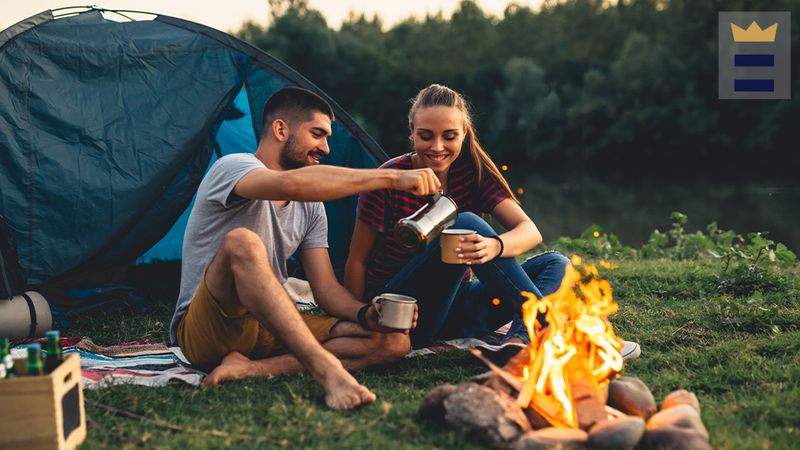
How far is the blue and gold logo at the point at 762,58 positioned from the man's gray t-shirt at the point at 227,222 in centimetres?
1835

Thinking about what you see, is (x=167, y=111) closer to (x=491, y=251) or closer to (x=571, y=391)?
(x=491, y=251)

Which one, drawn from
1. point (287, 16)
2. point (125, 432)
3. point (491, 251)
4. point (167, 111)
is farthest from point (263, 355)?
point (287, 16)

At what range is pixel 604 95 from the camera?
28969 millimetres

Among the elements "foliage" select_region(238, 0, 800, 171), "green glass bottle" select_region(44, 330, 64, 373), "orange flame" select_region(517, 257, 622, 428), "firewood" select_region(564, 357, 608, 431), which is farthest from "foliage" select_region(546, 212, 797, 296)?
"foliage" select_region(238, 0, 800, 171)

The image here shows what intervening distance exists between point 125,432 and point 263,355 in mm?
840

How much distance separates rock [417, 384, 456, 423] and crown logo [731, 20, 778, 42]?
21.1 meters

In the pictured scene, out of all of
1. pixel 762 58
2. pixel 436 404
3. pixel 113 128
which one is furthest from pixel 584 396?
pixel 762 58

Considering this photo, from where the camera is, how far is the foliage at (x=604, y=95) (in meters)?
23.7

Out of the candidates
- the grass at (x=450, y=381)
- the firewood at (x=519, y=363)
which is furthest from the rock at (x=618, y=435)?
the firewood at (x=519, y=363)

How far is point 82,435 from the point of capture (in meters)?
2.45

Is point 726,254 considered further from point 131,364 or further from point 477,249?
point 131,364

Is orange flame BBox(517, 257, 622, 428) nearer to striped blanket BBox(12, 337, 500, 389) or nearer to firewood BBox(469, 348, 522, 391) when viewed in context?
firewood BBox(469, 348, 522, 391)

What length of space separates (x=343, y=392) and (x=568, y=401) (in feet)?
2.63

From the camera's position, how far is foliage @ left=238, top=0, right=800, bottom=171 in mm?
23688
